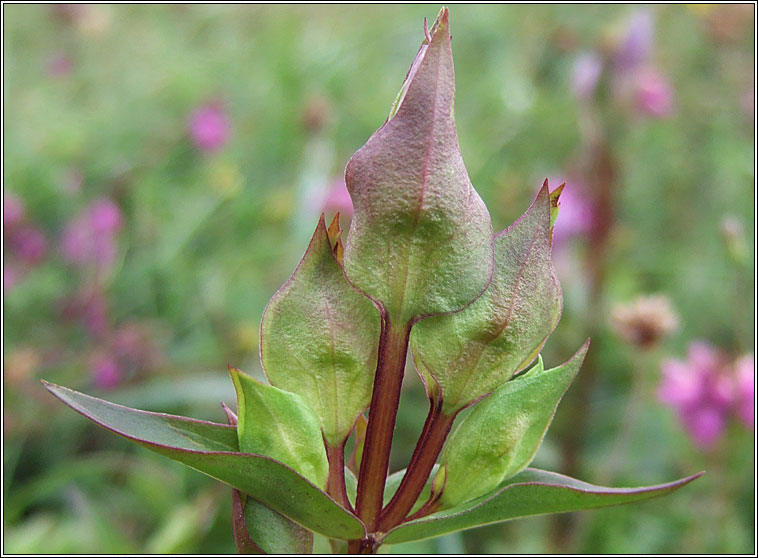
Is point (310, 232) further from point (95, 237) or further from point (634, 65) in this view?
point (634, 65)

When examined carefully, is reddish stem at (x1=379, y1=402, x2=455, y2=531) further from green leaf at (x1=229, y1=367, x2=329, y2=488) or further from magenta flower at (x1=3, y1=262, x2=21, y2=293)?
magenta flower at (x1=3, y1=262, x2=21, y2=293)

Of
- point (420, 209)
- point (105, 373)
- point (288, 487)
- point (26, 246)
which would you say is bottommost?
point (105, 373)

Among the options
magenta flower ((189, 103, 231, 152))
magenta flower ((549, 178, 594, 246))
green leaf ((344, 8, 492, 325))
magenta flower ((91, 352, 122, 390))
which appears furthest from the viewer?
magenta flower ((189, 103, 231, 152))

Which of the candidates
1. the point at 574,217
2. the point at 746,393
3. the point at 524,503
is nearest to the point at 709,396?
the point at 746,393

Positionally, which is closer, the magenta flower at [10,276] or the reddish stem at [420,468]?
the reddish stem at [420,468]

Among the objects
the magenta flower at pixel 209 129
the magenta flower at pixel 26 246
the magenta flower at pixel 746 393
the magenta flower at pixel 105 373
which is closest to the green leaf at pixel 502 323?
the magenta flower at pixel 746 393

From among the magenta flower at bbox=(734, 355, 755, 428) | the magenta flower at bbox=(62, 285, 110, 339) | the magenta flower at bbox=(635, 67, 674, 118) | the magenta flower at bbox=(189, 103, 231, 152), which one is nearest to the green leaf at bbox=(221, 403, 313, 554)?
the magenta flower at bbox=(734, 355, 755, 428)

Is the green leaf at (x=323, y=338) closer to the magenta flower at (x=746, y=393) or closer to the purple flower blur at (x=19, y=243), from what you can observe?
the magenta flower at (x=746, y=393)
